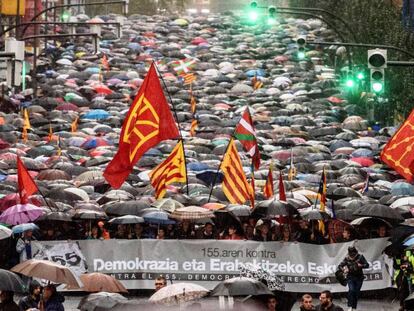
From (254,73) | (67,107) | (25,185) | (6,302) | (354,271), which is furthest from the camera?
(254,73)

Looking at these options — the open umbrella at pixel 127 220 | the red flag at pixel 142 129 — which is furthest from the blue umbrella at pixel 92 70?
the red flag at pixel 142 129

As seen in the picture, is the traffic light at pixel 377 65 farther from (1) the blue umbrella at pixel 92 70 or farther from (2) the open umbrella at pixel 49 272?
(1) the blue umbrella at pixel 92 70

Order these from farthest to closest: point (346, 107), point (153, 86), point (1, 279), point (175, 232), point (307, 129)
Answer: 1. point (346, 107)
2. point (307, 129)
3. point (175, 232)
4. point (153, 86)
5. point (1, 279)

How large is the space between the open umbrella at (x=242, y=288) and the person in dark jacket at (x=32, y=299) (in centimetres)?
283

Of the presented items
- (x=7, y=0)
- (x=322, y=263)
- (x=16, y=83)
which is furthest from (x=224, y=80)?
(x=322, y=263)

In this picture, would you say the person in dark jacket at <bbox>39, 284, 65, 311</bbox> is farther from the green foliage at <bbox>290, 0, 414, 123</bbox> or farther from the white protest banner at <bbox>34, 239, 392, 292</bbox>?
the green foliage at <bbox>290, 0, 414, 123</bbox>

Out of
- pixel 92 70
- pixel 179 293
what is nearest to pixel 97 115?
pixel 92 70

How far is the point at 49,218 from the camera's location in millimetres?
28047

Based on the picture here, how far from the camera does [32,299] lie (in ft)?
67.5

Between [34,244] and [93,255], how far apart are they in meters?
A: 1.09

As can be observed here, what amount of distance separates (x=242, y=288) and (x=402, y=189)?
15820mm

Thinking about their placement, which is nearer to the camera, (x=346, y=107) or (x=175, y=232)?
(x=175, y=232)

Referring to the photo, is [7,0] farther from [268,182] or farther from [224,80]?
[268,182]

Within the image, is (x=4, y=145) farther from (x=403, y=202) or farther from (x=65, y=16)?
(x=65, y=16)
